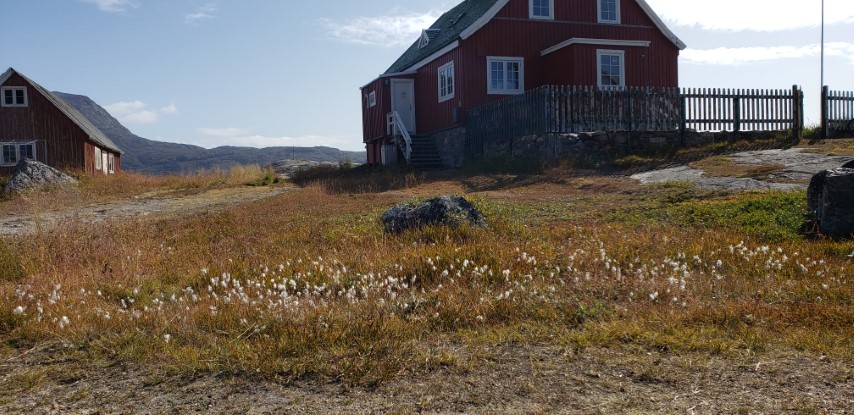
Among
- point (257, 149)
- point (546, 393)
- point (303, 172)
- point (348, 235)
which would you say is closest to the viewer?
point (546, 393)

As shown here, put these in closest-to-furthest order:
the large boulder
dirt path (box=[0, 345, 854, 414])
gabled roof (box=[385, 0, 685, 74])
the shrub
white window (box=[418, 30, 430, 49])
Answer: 1. dirt path (box=[0, 345, 854, 414])
2. the shrub
3. the large boulder
4. gabled roof (box=[385, 0, 685, 74])
5. white window (box=[418, 30, 430, 49])

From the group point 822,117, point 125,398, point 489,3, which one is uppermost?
point 489,3

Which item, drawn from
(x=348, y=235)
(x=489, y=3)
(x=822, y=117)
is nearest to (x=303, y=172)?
(x=489, y=3)

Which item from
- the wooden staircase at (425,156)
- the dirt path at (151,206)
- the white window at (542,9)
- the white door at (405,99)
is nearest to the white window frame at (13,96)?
the dirt path at (151,206)

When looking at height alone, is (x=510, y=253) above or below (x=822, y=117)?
below

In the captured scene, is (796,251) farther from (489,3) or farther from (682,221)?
(489,3)

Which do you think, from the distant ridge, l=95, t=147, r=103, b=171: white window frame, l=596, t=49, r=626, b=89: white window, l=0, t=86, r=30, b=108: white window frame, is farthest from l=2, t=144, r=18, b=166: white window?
the distant ridge

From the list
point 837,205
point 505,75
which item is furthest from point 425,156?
point 837,205

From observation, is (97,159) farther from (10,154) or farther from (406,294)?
(406,294)

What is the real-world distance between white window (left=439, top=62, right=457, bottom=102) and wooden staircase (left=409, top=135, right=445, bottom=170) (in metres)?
2.15

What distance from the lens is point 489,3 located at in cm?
2945

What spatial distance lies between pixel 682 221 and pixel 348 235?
199 inches

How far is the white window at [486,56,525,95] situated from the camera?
28953 mm

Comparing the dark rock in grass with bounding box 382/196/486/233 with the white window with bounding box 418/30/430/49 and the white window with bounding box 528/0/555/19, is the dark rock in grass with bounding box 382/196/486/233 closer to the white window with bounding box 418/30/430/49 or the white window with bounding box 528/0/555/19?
the white window with bounding box 528/0/555/19
